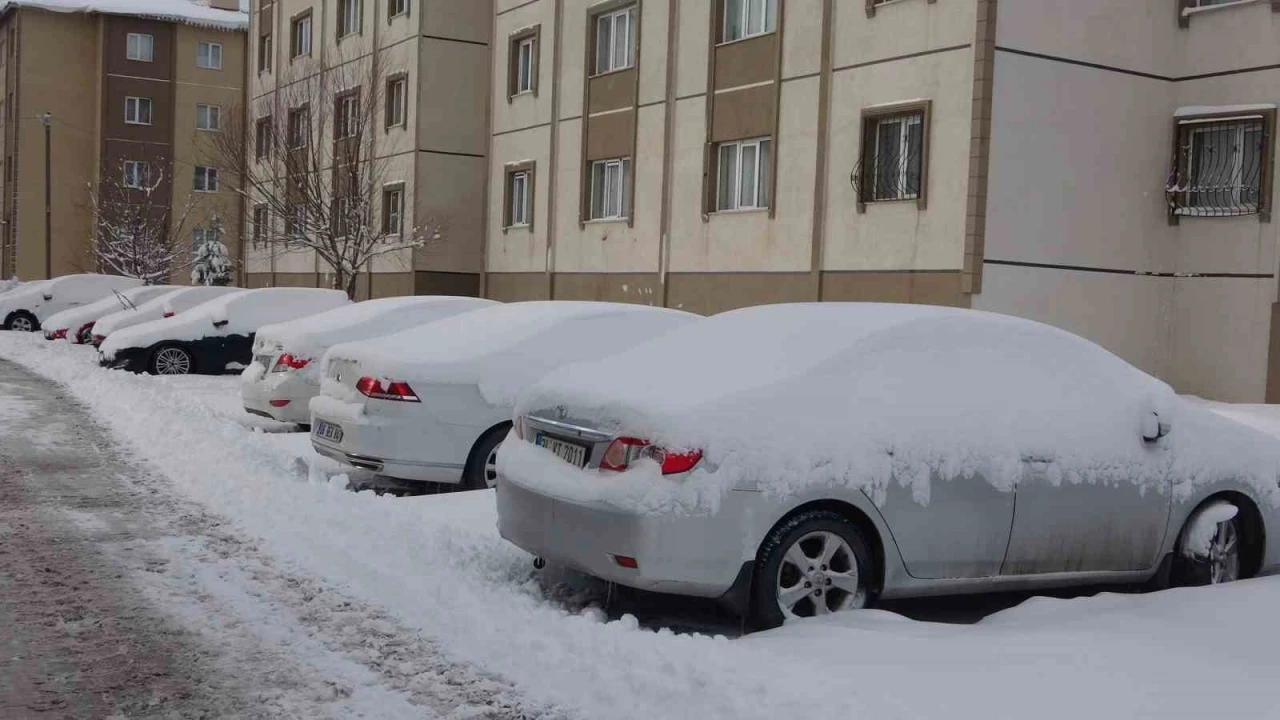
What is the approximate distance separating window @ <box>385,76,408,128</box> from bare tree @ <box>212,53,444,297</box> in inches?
0.9

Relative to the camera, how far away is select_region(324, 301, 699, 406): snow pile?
9141mm

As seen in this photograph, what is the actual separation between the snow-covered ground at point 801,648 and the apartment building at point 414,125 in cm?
2185

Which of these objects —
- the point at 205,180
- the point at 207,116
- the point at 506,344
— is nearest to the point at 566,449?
the point at 506,344

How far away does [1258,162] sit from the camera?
1811cm

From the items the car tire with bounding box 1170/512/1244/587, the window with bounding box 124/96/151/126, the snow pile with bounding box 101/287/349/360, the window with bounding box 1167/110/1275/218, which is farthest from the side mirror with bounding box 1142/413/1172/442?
the window with bounding box 124/96/151/126

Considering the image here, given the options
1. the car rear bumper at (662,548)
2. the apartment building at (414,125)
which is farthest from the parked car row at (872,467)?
the apartment building at (414,125)

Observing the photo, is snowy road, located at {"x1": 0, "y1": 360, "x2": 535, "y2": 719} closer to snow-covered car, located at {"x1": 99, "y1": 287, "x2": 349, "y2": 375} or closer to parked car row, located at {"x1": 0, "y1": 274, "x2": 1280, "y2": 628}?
parked car row, located at {"x1": 0, "y1": 274, "x2": 1280, "y2": 628}

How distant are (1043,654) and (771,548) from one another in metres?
1.22

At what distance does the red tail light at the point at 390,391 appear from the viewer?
898 centimetres

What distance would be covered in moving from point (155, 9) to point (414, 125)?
32.5 meters

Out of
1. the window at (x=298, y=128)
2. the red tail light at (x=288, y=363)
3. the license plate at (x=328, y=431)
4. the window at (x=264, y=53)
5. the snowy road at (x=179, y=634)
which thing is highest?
the window at (x=264, y=53)

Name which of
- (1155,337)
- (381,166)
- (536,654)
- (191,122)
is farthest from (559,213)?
(191,122)

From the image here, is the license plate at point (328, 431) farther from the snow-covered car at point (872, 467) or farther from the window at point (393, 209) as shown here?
the window at point (393, 209)

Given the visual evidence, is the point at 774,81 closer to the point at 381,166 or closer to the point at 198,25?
the point at 381,166
